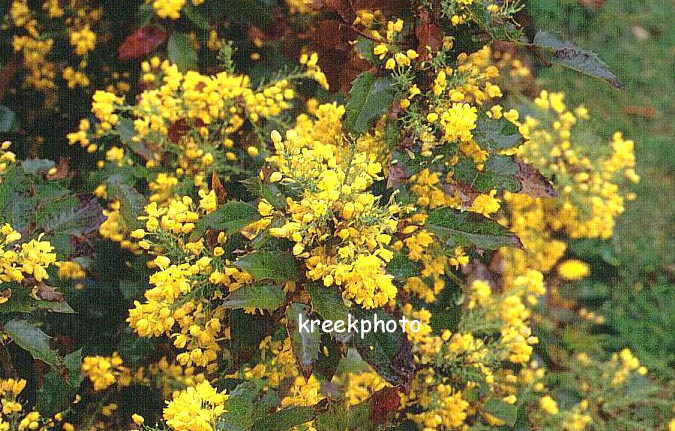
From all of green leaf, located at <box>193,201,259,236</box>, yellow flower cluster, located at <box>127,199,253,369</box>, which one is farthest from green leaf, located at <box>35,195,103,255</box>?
green leaf, located at <box>193,201,259,236</box>

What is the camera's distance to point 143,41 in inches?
99.6

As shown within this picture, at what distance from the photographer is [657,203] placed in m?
4.21

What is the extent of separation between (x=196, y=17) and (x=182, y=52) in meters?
0.11

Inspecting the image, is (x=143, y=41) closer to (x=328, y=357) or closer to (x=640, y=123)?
(x=328, y=357)

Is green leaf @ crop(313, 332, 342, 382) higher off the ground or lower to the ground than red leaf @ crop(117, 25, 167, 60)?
lower

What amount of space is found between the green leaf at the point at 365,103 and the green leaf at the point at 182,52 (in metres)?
0.86

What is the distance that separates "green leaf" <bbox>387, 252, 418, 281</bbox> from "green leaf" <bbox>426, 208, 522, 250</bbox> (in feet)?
0.28

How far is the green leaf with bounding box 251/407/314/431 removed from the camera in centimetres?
152

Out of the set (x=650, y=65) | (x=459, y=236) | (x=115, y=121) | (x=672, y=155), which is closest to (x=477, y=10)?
(x=459, y=236)

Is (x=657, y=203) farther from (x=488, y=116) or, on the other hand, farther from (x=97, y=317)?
(x=97, y=317)

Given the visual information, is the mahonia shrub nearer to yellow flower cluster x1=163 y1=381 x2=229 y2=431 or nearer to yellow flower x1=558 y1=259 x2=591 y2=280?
yellow flower cluster x1=163 y1=381 x2=229 y2=431

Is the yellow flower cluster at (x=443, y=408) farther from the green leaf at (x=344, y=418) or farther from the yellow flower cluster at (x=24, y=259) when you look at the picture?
the yellow flower cluster at (x=24, y=259)

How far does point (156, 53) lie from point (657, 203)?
2.76 metres

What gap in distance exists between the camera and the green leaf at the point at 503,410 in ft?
6.73
